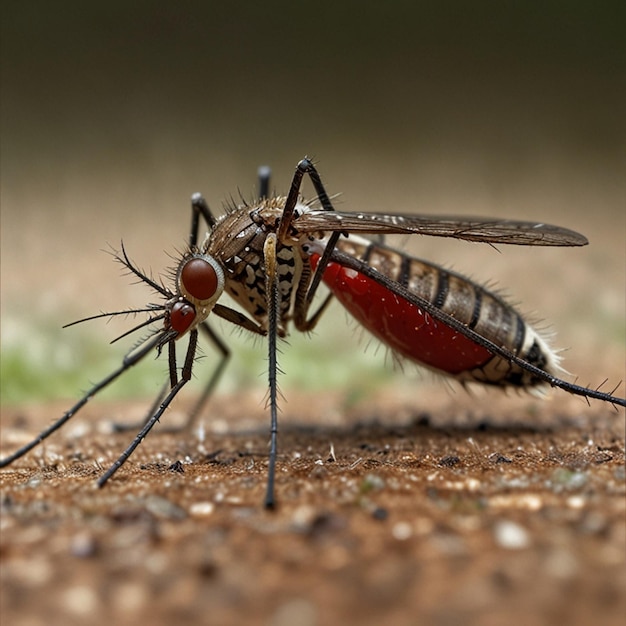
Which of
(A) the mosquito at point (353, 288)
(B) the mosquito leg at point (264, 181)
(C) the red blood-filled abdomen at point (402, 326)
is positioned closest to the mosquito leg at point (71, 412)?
(A) the mosquito at point (353, 288)

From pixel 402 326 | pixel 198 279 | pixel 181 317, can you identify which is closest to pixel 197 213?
pixel 198 279

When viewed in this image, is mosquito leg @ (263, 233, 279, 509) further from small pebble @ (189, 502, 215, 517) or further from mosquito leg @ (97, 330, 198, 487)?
mosquito leg @ (97, 330, 198, 487)

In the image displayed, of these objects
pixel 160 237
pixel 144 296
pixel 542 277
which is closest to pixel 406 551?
pixel 144 296

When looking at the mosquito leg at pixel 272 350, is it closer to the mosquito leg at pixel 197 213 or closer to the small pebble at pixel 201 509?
the small pebble at pixel 201 509

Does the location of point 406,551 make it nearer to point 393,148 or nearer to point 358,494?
point 358,494

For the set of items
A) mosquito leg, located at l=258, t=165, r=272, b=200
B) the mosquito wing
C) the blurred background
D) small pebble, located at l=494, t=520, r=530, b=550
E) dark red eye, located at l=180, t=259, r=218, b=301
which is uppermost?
the blurred background

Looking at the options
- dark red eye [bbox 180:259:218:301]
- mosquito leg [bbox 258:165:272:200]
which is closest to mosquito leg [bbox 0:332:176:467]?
dark red eye [bbox 180:259:218:301]
